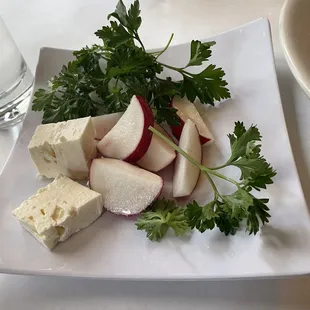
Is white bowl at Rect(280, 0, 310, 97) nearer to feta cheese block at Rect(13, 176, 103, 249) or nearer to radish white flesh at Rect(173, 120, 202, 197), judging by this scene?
radish white flesh at Rect(173, 120, 202, 197)

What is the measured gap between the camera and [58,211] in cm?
84

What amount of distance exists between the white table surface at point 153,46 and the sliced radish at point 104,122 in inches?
9.3

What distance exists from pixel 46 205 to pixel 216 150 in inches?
12.2

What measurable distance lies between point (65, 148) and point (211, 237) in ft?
0.97

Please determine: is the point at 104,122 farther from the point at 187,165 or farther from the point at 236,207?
the point at 236,207

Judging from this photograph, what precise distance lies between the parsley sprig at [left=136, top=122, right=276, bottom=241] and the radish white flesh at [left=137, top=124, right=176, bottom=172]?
3.5 inches

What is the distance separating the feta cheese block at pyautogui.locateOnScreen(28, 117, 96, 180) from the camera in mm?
902

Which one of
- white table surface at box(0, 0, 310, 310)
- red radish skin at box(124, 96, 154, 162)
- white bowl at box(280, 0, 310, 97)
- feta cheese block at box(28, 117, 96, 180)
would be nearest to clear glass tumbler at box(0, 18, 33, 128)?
white table surface at box(0, 0, 310, 310)

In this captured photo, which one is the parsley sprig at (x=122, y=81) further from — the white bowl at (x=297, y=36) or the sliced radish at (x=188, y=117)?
the white bowl at (x=297, y=36)

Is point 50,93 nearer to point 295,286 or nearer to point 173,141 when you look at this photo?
point 173,141

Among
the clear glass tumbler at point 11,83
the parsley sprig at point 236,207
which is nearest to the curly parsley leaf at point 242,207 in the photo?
the parsley sprig at point 236,207

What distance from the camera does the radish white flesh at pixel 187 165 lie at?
0.87 meters

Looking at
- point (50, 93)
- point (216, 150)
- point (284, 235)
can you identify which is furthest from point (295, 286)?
point (50, 93)

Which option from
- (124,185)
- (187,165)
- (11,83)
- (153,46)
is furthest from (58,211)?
(153,46)
